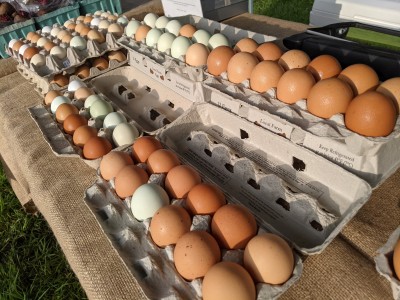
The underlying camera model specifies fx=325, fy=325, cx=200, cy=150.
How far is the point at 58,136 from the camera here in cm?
150

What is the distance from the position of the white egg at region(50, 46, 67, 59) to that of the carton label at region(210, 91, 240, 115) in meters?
1.16

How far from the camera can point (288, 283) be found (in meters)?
0.79

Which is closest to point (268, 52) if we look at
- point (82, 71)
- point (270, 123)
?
point (270, 123)

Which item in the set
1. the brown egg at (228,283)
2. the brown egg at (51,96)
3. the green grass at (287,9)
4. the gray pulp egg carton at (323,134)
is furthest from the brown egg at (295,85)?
the green grass at (287,9)

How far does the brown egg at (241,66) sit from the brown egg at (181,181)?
0.50 m

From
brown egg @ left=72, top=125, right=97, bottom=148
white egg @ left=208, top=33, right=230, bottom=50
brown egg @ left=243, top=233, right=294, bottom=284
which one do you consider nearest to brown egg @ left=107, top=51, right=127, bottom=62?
white egg @ left=208, top=33, right=230, bottom=50

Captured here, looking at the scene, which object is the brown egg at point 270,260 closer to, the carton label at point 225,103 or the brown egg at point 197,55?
the carton label at point 225,103

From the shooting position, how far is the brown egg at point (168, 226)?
91 cm

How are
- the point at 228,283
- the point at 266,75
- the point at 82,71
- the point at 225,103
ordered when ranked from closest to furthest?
the point at 228,283 → the point at 266,75 → the point at 225,103 → the point at 82,71

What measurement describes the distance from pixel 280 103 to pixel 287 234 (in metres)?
0.49

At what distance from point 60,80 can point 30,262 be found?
1068mm

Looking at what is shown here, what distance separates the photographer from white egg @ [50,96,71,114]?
5.45 ft

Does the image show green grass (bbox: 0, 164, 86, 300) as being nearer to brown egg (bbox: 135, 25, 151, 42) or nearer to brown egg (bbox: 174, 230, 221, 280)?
brown egg (bbox: 174, 230, 221, 280)

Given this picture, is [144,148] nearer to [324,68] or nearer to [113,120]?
[113,120]
